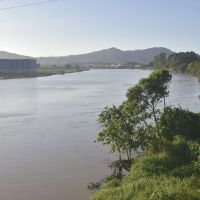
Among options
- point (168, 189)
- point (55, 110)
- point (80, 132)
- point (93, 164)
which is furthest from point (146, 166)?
point (55, 110)

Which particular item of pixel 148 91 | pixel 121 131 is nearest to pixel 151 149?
pixel 121 131

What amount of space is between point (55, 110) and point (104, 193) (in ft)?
85.3

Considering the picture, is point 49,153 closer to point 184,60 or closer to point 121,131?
point 121,131

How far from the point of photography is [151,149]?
16.4 metres

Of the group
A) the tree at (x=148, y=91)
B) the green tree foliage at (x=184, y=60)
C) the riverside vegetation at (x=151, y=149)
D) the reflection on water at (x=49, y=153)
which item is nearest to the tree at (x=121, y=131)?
the riverside vegetation at (x=151, y=149)

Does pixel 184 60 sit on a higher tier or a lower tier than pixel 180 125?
higher

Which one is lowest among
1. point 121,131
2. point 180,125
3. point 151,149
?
point 151,149

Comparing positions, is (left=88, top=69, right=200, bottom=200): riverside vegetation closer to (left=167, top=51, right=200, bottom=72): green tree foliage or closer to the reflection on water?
the reflection on water

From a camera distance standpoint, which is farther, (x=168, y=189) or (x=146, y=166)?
(x=146, y=166)

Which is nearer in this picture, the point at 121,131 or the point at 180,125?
the point at 121,131

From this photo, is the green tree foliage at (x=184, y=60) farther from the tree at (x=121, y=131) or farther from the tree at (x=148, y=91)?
the tree at (x=121, y=131)

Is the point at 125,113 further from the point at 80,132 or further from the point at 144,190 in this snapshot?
the point at 80,132

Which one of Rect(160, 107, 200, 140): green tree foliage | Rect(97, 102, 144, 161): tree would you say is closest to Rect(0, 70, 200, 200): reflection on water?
Rect(97, 102, 144, 161): tree

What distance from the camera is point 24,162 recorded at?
19391 millimetres
